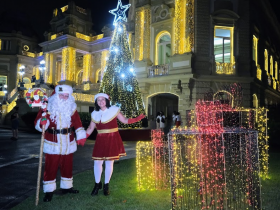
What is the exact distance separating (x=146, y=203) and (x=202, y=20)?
1334cm

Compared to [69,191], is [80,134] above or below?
above

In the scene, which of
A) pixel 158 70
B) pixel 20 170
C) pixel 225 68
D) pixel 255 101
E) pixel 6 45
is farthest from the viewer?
pixel 6 45

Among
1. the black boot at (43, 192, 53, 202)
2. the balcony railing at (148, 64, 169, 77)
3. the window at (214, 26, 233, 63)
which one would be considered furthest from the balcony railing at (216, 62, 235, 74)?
the black boot at (43, 192, 53, 202)

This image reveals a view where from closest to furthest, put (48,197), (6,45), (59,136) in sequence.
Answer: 1. (48,197)
2. (59,136)
3. (6,45)

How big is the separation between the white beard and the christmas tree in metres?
8.89

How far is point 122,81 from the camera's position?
47.0 ft

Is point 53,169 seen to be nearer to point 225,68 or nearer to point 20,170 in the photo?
point 20,170

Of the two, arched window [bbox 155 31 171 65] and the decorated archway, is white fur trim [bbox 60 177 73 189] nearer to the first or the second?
the decorated archway

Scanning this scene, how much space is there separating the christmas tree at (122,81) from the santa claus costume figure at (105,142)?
8.70 meters

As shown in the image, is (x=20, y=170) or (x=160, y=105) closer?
(x=20, y=170)

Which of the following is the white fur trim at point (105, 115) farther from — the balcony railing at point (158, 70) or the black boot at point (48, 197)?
A: the balcony railing at point (158, 70)

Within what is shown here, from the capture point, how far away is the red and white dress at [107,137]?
4.91 m

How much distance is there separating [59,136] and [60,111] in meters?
0.46

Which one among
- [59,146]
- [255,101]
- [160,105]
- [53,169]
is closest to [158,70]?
[160,105]
